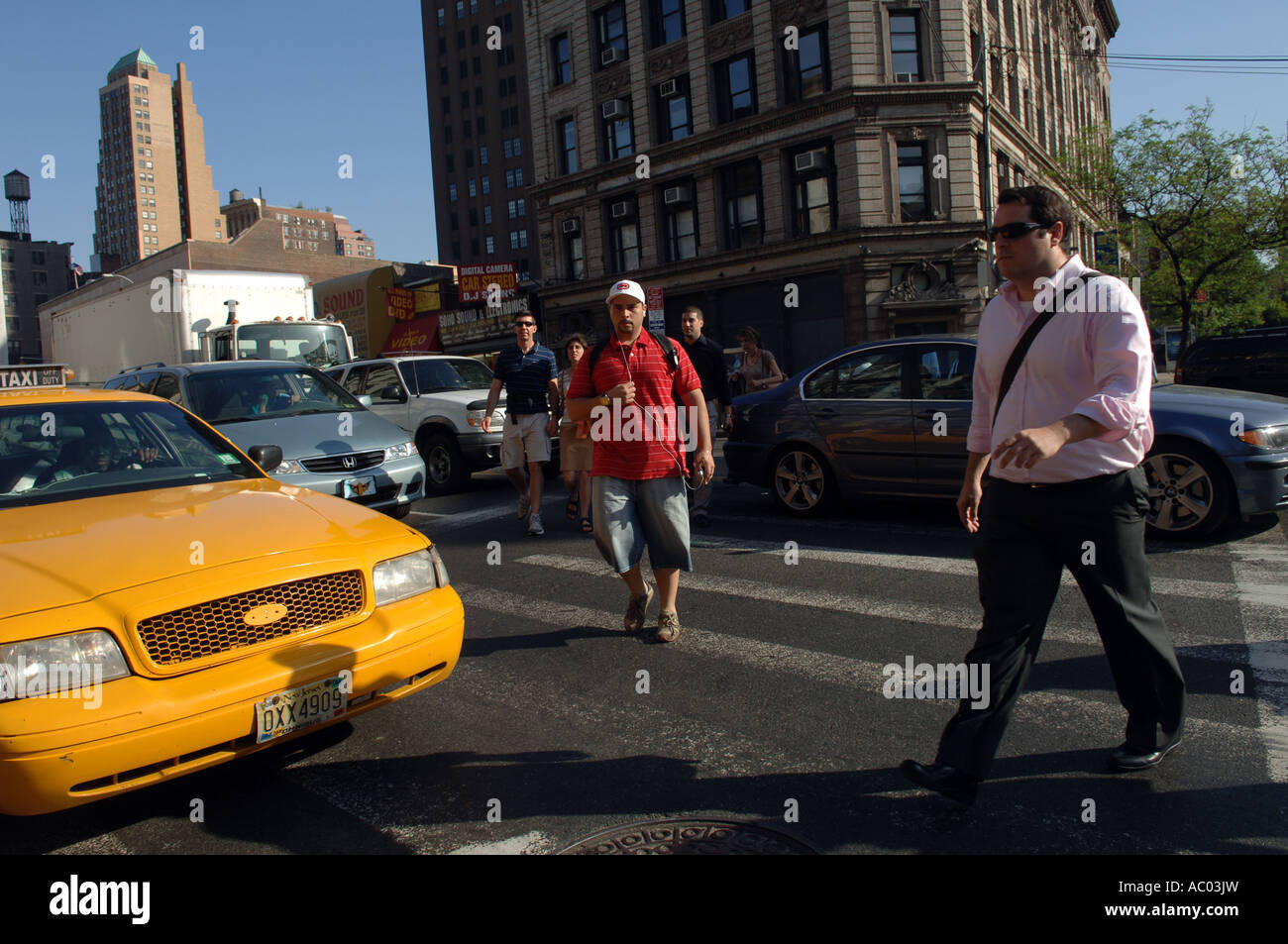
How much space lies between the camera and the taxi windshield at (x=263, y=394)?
871 cm

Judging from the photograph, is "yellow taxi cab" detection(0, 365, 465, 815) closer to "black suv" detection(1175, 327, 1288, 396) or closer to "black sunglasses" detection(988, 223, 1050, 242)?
"black sunglasses" detection(988, 223, 1050, 242)

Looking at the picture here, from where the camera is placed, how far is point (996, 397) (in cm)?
314

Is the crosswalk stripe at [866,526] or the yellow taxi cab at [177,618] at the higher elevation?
the yellow taxi cab at [177,618]

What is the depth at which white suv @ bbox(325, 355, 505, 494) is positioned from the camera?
11.6 m

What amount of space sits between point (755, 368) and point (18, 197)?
125137mm

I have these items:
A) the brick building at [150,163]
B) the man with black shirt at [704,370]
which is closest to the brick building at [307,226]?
the brick building at [150,163]

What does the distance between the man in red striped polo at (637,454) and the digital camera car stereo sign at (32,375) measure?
8.34 meters

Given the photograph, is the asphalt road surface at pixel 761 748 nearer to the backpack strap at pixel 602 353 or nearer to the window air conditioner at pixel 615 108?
the backpack strap at pixel 602 353

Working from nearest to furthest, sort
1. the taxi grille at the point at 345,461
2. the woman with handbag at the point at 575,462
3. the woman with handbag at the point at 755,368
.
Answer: the woman with handbag at the point at 575,462, the taxi grille at the point at 345,461, the woman with handbag at the point at 755,368

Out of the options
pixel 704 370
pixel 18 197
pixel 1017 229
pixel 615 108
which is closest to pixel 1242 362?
pixel 704 370

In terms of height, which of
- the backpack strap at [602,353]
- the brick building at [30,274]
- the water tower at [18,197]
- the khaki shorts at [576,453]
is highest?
the water tower at [18,197]

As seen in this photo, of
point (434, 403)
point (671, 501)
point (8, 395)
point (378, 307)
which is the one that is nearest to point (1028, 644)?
point (671, 501)

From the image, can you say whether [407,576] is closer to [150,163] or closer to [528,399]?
[528,399]

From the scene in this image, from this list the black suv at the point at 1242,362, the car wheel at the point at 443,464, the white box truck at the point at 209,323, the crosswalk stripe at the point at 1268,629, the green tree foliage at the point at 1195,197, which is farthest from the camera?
the green tree foliage at the point at 1195,197
